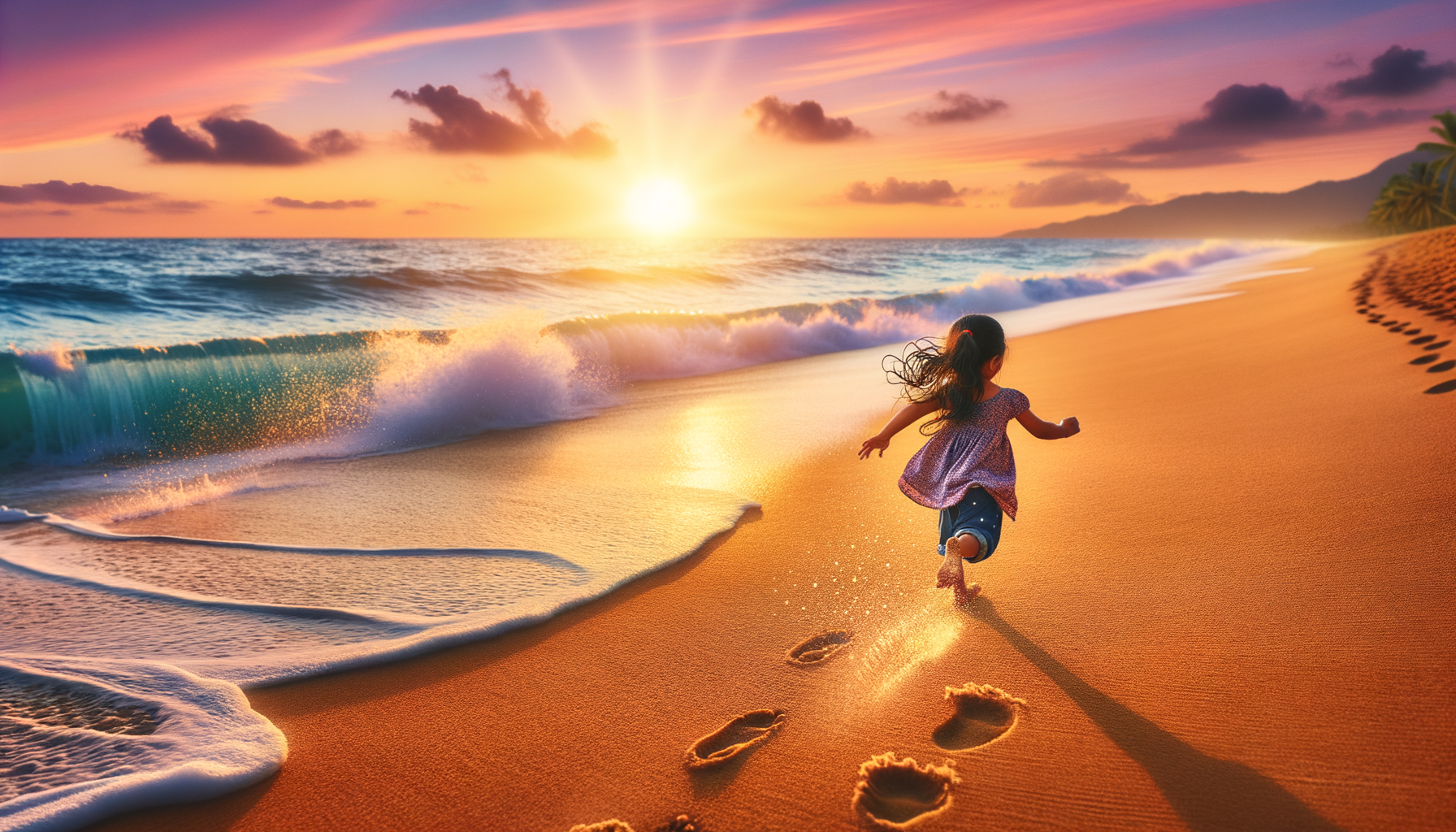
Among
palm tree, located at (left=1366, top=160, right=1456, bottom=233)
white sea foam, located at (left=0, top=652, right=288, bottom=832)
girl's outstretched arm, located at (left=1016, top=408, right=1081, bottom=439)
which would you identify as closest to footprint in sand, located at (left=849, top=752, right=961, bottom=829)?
girl's outstretched arm, located at (left=1016, top=408, right=1081, bottom=439)

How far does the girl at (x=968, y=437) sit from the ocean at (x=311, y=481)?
1391 millimetres

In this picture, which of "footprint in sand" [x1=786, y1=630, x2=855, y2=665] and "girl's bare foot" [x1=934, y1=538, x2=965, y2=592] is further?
"girl's bare foot" [x1=934, y1=538, x2=965, y2=592]

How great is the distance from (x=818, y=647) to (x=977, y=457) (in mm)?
1051

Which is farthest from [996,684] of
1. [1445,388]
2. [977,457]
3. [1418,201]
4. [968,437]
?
[1418,201]

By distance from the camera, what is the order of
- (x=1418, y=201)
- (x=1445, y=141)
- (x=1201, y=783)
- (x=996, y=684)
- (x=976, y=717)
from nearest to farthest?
1. (x=1201, y=783)
2. (x=976, y=717)
3. (x=996, y=684)
4. (x=1445, y=141)
5. (x=1418, y=201)

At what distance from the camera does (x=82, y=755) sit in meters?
2.40

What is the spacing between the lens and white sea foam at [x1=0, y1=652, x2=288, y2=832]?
2.15m

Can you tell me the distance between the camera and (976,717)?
7.58 feet

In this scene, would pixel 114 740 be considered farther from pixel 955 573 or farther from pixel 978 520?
pixel 978 520

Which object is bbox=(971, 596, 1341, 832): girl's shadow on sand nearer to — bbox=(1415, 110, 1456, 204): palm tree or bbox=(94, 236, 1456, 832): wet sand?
bbox=(94, 236, 1456, 832): wet sand

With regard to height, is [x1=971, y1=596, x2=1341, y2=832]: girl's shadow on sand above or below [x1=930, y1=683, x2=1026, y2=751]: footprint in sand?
above

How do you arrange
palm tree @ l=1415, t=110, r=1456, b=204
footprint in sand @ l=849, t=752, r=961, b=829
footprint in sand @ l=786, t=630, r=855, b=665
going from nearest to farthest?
footprint in sand @ l=849, t=752, r=961, b=829
footprint in sand @ l=786, t=630, r=855, b=665
palm tree @ l=1415, t=110, r=1456, b=204

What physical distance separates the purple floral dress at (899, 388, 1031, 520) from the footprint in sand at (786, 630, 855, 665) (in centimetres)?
73

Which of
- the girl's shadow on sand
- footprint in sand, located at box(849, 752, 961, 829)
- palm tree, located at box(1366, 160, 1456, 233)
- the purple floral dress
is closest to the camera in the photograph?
the girl's shadow on sand
